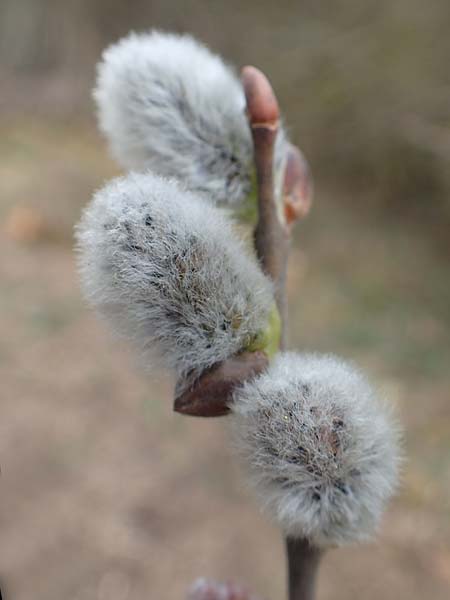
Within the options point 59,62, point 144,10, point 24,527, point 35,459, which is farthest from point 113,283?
point 59,62

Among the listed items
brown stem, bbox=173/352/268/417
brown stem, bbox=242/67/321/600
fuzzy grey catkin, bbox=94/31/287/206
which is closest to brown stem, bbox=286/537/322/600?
brown stem, bbox=242/67/321/600

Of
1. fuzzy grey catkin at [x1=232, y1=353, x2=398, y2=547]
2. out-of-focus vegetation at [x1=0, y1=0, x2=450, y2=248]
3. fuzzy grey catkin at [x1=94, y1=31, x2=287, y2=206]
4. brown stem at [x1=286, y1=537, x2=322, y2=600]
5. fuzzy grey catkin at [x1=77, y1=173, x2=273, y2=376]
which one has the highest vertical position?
out-of-focus vegetation at [x1=0, y1=0, x2=450, y2=248]

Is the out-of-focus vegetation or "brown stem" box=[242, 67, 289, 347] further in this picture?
the out-of-focus vegetation

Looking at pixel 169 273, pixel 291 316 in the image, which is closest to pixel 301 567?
pixel 169 273

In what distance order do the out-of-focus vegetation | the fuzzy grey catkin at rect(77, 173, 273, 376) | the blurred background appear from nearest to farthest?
the fuzzy grey catkin at rect(77, 173, 273, 376) < the blurred background < the out-of-focus vegetation

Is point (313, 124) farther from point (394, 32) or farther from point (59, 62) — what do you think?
point (59, 62)

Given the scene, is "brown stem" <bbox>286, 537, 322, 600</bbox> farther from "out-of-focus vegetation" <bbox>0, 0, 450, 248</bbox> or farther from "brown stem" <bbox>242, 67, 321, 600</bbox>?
"out-of-focus vegetation" <bbox>0, 0, 450, 248</bbox>

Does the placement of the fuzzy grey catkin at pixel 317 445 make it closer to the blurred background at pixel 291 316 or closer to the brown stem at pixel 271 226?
the brown stem at pixel 271 226
